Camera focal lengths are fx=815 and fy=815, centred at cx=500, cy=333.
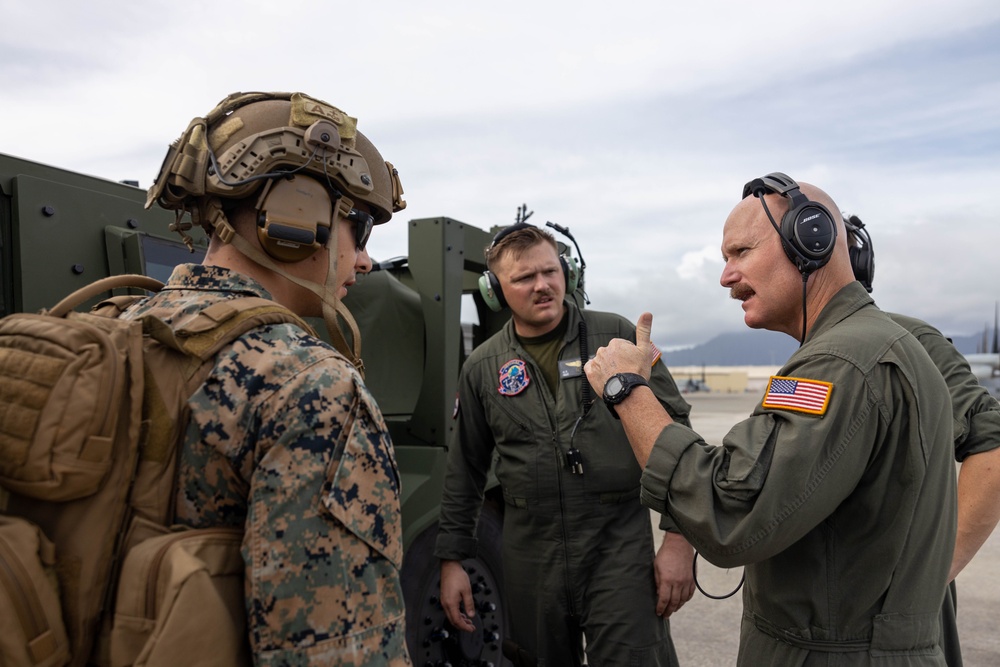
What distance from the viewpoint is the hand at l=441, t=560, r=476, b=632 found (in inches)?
121

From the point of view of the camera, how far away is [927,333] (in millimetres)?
2715

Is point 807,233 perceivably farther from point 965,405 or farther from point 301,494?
point 301,494

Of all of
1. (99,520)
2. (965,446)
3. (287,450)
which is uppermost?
(287,450)

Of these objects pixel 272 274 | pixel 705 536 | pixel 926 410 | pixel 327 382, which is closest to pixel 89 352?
pixel 327 382

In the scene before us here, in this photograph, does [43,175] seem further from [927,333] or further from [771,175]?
[927,333]

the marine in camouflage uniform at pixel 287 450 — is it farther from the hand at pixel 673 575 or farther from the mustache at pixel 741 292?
the hand at pixel 673 575

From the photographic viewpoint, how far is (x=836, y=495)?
1.71m

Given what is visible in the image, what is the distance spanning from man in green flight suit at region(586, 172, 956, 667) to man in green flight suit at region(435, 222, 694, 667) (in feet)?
3.10

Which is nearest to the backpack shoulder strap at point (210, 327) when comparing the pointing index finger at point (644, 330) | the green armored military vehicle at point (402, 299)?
the pointing index finger at point (644, 330)

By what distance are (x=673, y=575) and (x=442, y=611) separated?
121 centimetres

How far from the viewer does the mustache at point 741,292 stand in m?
2.09

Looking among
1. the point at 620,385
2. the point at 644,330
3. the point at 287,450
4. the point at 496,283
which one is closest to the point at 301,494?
the point at 287,450

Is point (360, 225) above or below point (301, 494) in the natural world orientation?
above

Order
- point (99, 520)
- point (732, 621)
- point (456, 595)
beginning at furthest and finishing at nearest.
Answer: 1. point (732, 621)
2. point (456, 595)
3. point (99, 520)
